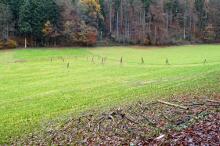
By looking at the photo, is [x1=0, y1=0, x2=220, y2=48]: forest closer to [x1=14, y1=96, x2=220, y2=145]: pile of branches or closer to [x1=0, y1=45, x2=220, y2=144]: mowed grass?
[x1=0, y1=45, x2=220, y2=144]: mowed grass

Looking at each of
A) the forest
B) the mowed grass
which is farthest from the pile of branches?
the forest

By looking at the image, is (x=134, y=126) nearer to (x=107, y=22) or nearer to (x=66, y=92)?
(x=66, y=92)

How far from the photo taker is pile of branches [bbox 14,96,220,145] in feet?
51.0

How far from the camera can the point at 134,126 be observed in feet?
57.2

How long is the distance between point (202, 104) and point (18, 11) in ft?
283

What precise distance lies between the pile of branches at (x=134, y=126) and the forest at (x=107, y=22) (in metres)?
77.8

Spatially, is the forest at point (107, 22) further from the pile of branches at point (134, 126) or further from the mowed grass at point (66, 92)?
the pile of branches at point (134, 126)

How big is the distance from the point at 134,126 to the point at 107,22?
97013 millimetres

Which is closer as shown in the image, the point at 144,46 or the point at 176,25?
the point at 144,46

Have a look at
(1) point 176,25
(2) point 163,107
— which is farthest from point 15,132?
(1) point 176,25

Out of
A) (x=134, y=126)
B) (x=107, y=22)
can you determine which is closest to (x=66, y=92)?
(x=134, y=126)

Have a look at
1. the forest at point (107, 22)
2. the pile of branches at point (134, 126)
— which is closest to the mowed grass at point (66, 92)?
the pile of branches at point (134, 126)

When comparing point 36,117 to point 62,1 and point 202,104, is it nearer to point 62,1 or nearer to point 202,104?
point 202,104

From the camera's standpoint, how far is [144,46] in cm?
10506
